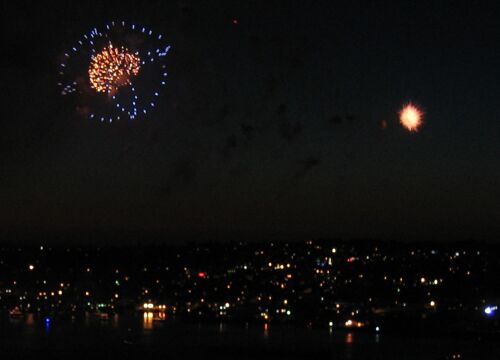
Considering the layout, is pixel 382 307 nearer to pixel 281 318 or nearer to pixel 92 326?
pixel 281 318

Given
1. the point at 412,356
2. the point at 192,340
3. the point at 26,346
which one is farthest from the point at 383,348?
the point at 26,346

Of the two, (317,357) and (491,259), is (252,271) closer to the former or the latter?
(491,259)

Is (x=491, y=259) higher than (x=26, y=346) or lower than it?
higher

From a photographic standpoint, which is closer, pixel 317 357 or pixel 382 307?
pixel 317 357

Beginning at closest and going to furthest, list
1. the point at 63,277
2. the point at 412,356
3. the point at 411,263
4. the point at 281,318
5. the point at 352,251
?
the point at 412,356, the point at 281,318, the point at 411,263, the point at 352,251, the point at 63,277

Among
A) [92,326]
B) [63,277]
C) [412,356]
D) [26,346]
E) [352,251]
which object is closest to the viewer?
[412,356]

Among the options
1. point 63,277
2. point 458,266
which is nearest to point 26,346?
point 458,266
